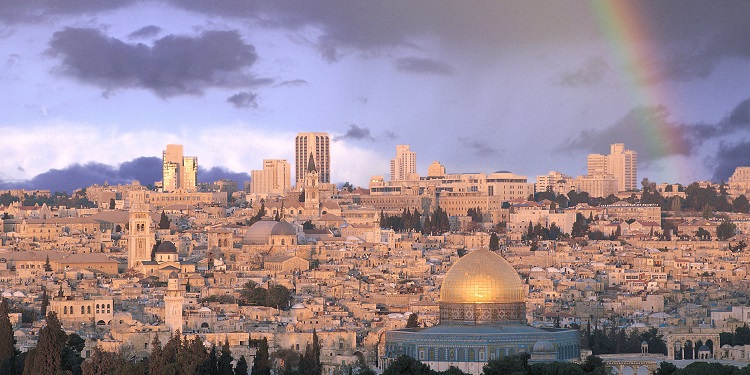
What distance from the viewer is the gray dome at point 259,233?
106562 millimetres

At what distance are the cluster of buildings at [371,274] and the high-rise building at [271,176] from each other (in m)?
12.7

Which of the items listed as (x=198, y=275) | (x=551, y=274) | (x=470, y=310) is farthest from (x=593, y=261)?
(x=470, y=310)

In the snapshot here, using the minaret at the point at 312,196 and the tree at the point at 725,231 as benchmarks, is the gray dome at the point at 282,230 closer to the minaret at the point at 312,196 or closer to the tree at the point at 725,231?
the minaret at the point at 312,196

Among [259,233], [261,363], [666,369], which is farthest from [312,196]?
[666,369]

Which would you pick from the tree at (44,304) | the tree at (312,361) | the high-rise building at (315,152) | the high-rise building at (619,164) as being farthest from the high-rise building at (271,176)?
the tree at (312,361)

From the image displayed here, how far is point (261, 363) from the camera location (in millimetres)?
57438

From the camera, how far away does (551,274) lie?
3986 inches

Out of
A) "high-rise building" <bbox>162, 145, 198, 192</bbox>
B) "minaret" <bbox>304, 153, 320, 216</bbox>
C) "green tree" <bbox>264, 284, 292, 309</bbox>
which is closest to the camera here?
"green tree" <bbox>264, 284, 292, 309</bbox>

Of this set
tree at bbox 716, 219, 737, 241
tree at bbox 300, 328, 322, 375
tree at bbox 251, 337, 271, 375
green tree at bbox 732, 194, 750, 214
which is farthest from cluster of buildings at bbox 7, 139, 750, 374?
green tree at bbox 732, 194, 750, 214

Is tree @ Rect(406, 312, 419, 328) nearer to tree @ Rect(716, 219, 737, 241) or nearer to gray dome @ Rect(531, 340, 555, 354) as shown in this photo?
gray dome @ Rect(531, 340, 555, 354)

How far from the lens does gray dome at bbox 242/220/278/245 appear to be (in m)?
107

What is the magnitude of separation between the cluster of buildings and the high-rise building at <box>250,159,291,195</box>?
501 inches

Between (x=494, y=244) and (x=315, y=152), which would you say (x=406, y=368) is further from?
(x=315, y=152)

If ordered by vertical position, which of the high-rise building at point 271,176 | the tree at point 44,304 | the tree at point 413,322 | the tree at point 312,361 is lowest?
the tree at point 312,361
